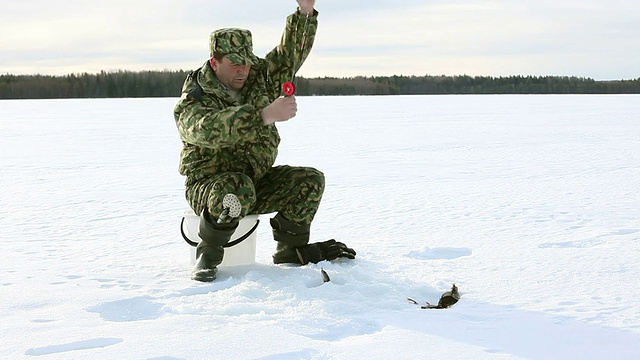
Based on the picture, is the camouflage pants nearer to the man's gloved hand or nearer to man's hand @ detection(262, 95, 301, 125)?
the man's gloved hand

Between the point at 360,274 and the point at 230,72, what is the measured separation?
118cm

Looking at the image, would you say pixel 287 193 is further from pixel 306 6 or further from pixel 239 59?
pixel 306 6

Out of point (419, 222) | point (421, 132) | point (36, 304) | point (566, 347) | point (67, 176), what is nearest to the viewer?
point (566, 347)

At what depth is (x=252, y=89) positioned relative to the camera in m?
3.68

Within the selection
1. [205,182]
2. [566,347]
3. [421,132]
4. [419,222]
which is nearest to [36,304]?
[205,182]

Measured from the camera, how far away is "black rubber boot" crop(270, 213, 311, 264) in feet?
12.4

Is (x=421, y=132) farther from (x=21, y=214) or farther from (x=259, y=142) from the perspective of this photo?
(x=259, y=142)

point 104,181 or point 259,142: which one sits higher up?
point 259,142

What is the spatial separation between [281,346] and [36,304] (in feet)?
4.05

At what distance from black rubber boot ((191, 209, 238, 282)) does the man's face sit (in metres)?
0.65

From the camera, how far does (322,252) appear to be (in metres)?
3.79

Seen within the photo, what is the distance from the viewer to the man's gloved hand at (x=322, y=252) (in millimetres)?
3748

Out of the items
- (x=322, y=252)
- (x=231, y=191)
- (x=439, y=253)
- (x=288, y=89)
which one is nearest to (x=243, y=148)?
(x=231, y=191)

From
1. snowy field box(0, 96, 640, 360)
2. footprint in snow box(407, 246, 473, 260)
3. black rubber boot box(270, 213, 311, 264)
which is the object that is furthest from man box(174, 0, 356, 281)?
footprint in snow box(407, 246, 473, 260)
